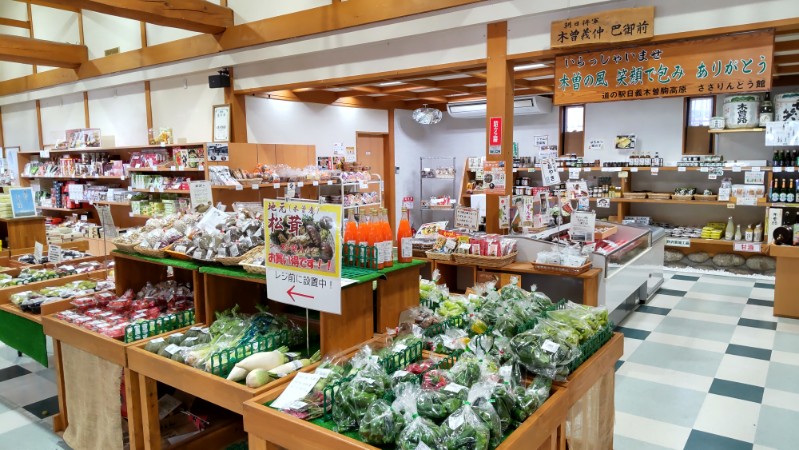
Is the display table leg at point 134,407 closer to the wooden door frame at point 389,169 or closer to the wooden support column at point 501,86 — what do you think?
the wooden support column at point 501,86

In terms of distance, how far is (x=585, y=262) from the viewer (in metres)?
4.38

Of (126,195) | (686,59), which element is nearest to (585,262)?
(686,59)

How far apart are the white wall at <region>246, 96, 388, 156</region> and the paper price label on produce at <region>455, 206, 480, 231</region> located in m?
3.85

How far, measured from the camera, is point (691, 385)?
410 cm

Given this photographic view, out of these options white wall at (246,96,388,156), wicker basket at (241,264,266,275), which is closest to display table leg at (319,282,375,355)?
wicker basket at (241,264,266,275)

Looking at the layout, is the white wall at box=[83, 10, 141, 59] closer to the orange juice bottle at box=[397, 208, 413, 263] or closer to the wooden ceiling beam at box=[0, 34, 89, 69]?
the wooden ceiling beam at box=[0, 34, 89, 69]

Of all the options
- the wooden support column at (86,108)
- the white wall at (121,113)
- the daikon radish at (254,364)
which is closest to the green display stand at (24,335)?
the daikon radish at (254,364)

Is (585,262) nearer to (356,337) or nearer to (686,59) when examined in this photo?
(686,59)

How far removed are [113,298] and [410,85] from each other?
587 centimetres

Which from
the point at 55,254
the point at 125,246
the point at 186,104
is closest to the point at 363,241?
the point at 125,246

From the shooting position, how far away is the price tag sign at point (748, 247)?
24.1 feet

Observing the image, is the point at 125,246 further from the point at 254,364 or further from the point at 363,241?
the point at 363,241

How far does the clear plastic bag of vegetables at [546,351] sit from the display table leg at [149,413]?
1911 millimetres

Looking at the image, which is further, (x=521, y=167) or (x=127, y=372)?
Answer: (x=521, y=167)
